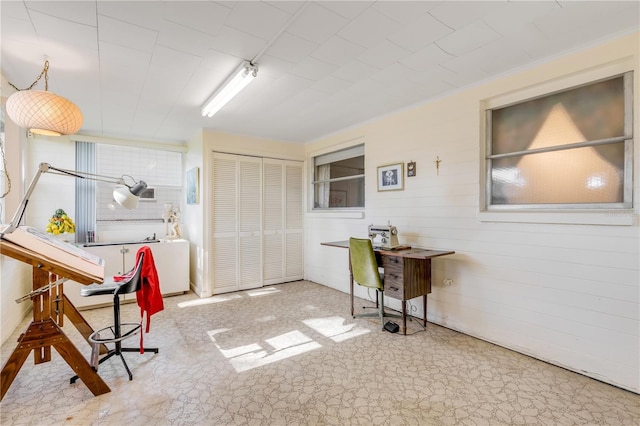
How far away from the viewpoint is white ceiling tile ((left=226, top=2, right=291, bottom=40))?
185cm

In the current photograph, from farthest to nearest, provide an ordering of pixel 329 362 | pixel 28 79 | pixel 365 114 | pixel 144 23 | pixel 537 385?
1. pixel 365 114
2. pixel 28 79
3. pixel 329 362
4. pixel 537 385
5. pixel 144 23

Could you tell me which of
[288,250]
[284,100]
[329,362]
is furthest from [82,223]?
[329,362]

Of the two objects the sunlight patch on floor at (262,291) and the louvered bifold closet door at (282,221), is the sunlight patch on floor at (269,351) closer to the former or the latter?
the sunlight patch on floor at (262,291)

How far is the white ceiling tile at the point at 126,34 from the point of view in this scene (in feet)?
6.50

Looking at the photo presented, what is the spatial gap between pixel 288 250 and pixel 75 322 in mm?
3157

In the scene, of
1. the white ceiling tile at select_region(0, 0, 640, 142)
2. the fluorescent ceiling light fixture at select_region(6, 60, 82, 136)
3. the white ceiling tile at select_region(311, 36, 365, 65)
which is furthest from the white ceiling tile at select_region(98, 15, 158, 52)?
the white ceiling tile at select_region(311, 36, 365, 65)

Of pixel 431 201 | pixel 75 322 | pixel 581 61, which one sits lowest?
pixel 75 322

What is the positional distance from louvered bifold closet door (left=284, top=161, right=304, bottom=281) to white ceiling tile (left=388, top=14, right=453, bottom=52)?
131 inches

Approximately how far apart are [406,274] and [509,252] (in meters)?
0.97

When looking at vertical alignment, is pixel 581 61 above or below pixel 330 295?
above

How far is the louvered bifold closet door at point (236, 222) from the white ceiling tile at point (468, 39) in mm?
3397

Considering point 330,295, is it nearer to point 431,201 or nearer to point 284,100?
point 431,201

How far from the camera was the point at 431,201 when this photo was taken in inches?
132

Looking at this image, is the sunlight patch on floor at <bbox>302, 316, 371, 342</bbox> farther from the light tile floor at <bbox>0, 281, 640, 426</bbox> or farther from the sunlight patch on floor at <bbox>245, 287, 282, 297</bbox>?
the sunlight patch on floor at <bbox>245, 287, 282, 297</bbox>
